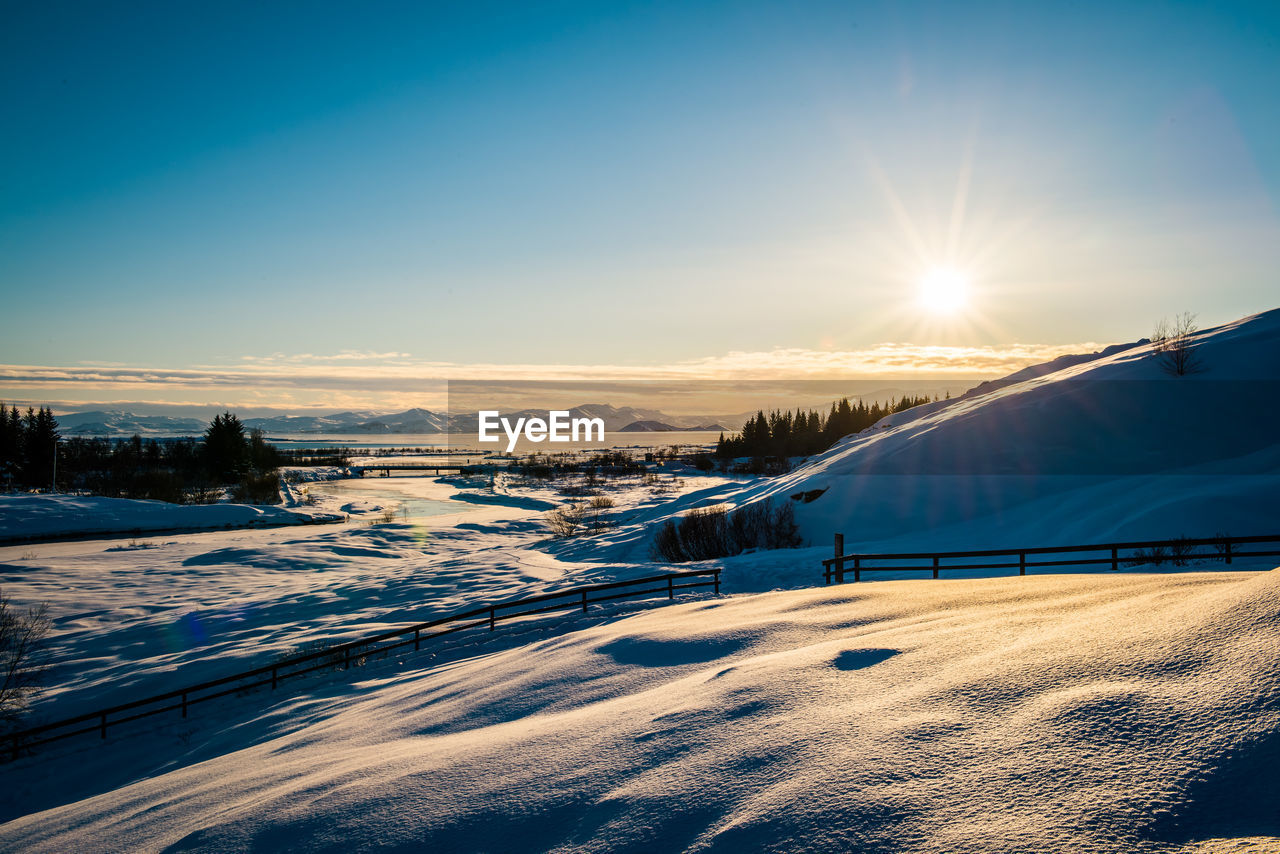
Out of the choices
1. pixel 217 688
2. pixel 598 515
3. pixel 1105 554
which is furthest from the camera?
pixel 598 515

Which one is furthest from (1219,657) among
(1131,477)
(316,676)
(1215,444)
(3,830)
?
(1215,444)

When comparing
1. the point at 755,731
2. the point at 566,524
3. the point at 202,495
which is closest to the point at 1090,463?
the point at 755,731

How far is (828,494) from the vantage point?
3350 cm

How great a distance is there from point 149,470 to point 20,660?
67735mm

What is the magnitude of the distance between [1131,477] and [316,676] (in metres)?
32.3

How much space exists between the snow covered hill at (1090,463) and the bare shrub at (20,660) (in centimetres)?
2935

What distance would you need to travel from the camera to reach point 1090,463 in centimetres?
2958

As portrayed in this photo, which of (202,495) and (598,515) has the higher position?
(202,495)

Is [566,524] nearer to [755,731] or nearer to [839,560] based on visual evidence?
[839,560]

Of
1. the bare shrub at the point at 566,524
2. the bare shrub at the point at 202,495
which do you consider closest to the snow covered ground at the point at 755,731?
the bare shrub at the point at 566,524

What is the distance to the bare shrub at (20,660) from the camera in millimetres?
16109

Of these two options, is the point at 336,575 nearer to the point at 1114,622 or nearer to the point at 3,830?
the point at 3,830

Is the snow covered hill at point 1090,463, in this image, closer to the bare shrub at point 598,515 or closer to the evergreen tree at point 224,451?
the bare shrub at point 598,515

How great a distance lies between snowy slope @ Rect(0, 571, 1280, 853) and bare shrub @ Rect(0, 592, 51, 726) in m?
11.3
